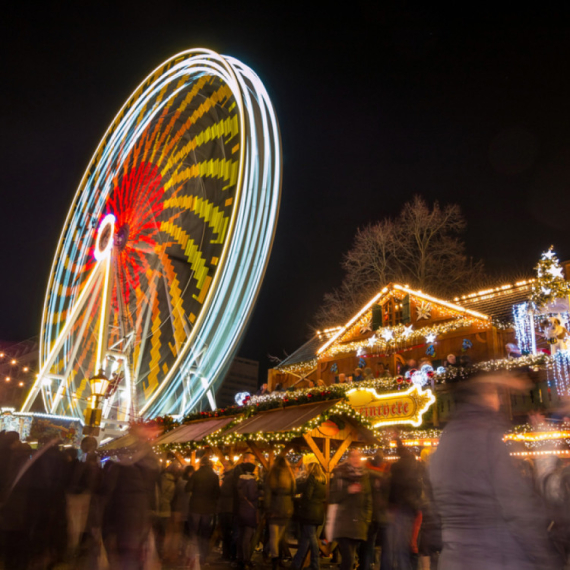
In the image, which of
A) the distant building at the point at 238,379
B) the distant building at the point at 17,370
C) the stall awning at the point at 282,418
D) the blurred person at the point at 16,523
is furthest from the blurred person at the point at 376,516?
the distant building at the point at 238,379

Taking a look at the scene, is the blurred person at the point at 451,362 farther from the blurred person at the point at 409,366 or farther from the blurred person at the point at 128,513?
the blurred person at the point at 128,513

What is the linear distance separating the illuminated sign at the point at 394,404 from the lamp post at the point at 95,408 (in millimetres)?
6397

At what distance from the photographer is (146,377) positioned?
19.0 m

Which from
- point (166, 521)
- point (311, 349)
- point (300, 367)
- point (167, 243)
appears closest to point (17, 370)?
point (311, 349)

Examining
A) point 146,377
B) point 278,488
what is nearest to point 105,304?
point 146,377

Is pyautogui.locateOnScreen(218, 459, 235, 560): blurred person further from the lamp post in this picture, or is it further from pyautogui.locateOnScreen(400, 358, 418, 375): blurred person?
pyautogui.locateOnScreen(400, 358, 418, 375): blurred person

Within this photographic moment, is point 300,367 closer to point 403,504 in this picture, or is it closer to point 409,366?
point 409,366

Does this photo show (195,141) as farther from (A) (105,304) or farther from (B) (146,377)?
(B) (146,377)

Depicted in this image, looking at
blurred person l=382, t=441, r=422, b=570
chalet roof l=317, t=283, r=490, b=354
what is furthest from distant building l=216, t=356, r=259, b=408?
blurred person l=382, t=441, r=422, b=570

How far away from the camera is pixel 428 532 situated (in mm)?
6242

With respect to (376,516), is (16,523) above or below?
above

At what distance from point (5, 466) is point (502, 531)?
510 cm

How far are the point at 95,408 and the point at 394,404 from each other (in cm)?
733

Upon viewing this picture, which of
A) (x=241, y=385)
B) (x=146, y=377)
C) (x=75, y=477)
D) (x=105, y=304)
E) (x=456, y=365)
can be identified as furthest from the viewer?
(x=241, y=385)
